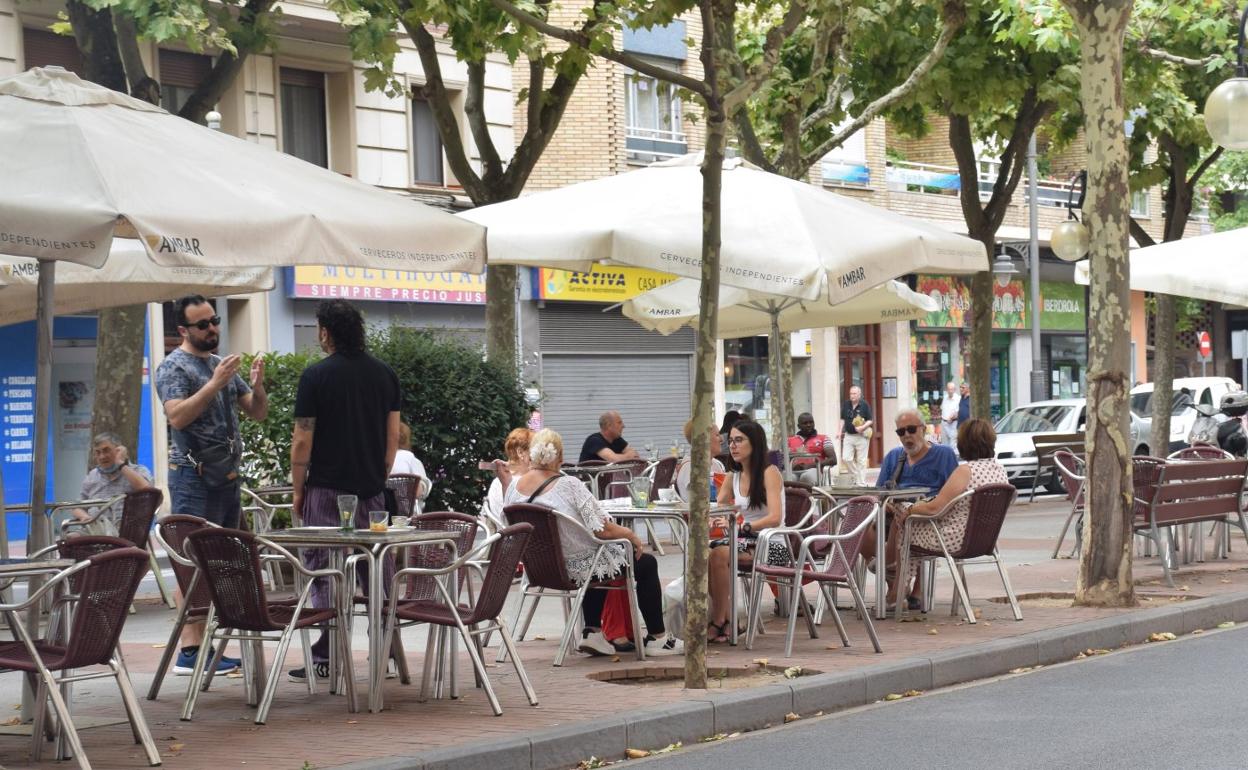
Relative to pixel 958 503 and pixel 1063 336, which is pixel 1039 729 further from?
pixel 1063 336

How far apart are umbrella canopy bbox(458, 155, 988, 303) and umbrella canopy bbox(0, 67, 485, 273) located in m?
2.56

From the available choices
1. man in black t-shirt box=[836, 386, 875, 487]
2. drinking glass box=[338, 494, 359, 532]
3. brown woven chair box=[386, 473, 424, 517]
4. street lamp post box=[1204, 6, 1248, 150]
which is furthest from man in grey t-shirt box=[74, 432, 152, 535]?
man in black t-shirt box=[836, 386, 875, 487]

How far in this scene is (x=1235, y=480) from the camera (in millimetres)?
15336

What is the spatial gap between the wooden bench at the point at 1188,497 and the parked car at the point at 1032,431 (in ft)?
38.3

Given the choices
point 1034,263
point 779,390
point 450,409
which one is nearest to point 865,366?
point 1034,263

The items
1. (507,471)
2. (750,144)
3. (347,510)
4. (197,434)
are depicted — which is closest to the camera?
(347,510)

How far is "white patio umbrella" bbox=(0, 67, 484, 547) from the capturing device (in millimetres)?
7051

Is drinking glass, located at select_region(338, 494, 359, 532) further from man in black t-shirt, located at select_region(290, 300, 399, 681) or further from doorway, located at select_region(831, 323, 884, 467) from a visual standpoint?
doorway, located at select_region(831, 323, 884, 467)

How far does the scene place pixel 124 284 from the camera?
10.9 meters

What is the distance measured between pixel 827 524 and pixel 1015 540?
8.48 meters

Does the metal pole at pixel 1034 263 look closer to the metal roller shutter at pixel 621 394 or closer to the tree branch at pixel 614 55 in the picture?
the metal roller shutter at pixel 621 394

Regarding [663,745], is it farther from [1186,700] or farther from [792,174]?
[792,174]

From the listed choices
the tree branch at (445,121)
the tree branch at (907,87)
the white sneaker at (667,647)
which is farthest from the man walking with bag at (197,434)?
the tree branch at (907,87)

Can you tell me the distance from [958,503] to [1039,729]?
3.80 metres
